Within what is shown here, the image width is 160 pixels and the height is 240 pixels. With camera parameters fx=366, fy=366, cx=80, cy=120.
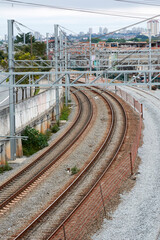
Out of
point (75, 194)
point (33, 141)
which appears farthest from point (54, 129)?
point (75, 194)

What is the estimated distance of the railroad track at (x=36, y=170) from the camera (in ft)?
44.5

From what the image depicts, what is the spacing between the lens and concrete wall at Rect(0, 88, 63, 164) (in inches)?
706

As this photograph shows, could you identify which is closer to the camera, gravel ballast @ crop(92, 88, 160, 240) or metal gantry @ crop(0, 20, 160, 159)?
gravel ballast @ crop(92, 88, 160, 240)

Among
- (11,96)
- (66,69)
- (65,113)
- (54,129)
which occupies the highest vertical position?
(66,69)

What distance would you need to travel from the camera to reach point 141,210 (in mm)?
12023

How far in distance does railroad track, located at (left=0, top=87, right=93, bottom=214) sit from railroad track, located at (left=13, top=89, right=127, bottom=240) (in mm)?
1615

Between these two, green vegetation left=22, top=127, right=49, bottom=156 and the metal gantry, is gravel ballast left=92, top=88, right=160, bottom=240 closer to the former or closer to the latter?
the metal gantry

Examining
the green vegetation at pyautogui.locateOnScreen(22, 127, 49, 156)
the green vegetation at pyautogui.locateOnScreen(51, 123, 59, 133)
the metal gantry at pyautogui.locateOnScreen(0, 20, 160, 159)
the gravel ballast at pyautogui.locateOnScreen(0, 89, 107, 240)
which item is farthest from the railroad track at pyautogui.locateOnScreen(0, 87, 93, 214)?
the metal gantry at pyautogui.locateOnScreen(0, 20, 160, 159)

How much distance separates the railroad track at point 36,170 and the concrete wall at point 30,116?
155 centimetres

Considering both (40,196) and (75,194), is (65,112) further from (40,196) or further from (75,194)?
Answer: (40,196)

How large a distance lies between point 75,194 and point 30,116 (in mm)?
9071

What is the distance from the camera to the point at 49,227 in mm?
10914

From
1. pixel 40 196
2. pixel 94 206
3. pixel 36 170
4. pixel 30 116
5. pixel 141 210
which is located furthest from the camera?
pixel 30 116

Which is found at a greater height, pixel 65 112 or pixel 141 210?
pixel 65 112
